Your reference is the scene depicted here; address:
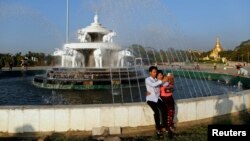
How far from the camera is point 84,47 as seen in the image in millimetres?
23234

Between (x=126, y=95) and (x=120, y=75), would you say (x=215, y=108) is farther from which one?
(x=120, y=75)

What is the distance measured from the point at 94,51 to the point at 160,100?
16.7m

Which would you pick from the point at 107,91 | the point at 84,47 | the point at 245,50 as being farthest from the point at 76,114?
the point at 245,50

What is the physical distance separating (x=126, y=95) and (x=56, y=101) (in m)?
3.63

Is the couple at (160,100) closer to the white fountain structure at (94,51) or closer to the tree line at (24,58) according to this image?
the white fountain structure at (94,51)

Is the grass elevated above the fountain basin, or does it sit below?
below

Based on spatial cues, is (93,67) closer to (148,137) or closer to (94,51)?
(94,51)

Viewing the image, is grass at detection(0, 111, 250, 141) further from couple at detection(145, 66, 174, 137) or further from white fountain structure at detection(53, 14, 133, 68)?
white fountain structure at detection(53, 14, 133, 68)

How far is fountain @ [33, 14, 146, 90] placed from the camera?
19812 millimetres

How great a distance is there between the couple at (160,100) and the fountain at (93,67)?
12.4 m

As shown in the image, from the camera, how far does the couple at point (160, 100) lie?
7.04m

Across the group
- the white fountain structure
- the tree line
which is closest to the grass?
the white fountain structure

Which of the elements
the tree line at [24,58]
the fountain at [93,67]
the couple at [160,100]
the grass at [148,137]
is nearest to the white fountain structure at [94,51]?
the fountain at [93,67]

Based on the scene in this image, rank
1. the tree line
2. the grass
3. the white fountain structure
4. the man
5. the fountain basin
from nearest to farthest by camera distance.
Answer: the grass → the man → the fountain basin → the white fountain structure → the tree line
